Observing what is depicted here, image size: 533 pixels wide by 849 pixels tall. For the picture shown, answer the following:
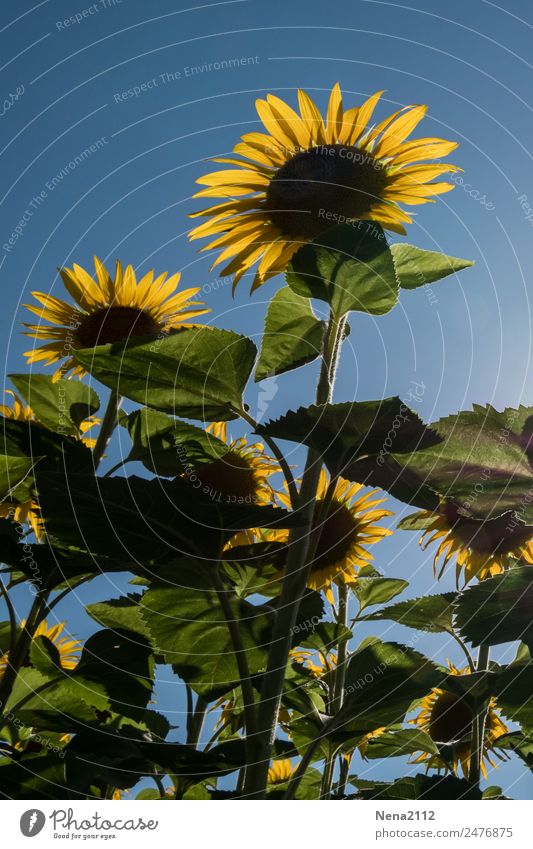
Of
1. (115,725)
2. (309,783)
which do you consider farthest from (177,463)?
(309,783)

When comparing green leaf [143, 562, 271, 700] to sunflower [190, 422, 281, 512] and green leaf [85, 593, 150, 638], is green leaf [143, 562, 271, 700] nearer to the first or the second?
green leaf [85, 593, 150, 638]

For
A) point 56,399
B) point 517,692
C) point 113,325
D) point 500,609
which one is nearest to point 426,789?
point 517,692

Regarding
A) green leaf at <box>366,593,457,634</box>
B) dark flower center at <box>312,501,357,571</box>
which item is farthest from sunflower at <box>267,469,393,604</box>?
green leaf at <box>366,593,457,634</box>

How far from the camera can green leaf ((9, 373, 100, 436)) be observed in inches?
54.9

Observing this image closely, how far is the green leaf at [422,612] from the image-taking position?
53.9 inches

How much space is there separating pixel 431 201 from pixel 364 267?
Result: 361 millimetres

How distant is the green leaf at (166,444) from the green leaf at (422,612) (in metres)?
0.45

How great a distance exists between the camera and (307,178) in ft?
4.50

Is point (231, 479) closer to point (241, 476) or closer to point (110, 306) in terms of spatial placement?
point (241, 476)

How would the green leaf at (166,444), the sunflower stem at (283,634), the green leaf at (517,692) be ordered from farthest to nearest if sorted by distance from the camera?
the green leaf at (517,692) < the green leaf at (166,444) < the sunflower stem at (283,634)

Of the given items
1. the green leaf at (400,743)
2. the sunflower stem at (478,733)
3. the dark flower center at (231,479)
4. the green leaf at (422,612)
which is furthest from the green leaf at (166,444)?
the green leaf at (400,743)

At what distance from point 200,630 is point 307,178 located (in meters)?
0.76

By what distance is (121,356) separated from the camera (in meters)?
1.02

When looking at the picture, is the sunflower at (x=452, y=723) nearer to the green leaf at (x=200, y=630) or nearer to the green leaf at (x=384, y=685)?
the green leaf at (x=384, y=685)
